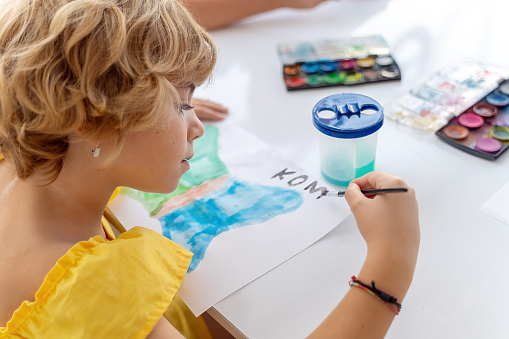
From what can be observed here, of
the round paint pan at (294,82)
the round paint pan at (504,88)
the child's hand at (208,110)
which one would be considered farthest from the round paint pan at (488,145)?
the child's hand at (208,110)

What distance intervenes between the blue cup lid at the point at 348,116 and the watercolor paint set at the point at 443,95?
156 mm

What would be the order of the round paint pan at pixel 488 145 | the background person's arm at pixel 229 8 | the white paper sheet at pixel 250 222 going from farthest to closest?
1. the background person's arm at pixel 229 8
2. the round paint pan at pixel 488 145
3. the white paper sheet at pixel 250 222

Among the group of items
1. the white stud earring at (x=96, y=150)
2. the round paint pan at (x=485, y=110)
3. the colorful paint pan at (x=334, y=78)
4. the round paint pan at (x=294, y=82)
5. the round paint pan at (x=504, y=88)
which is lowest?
the round paint pan at (x=294, y=82)

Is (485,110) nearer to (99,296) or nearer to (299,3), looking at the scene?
(299,3)

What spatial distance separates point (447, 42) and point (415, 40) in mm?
65

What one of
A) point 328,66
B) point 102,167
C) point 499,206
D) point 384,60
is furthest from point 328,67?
point 102,167

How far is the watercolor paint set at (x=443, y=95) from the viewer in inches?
33.4

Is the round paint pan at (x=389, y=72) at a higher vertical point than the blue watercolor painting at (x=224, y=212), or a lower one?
higher

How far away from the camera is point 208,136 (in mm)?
900

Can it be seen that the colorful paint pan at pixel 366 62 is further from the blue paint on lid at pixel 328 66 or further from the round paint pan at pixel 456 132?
the round paint pan at pixel 456 132

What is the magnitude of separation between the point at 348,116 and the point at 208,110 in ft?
0.99

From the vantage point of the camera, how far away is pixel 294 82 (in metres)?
0.97

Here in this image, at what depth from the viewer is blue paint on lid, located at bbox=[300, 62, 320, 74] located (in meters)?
0.99

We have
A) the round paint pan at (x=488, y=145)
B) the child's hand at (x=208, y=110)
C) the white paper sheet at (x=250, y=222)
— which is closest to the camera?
the white paper sheet at (x=250, y=222)
